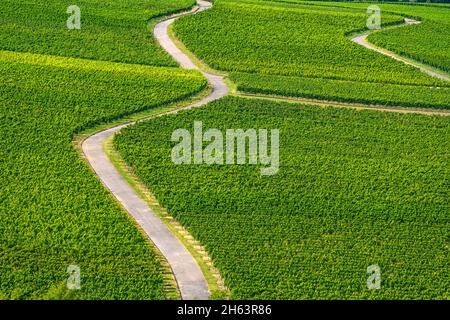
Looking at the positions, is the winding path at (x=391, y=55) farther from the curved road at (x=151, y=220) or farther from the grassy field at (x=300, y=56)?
the curved road at (x=151, y=220)

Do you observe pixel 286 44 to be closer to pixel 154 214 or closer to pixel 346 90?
pixel 346 90

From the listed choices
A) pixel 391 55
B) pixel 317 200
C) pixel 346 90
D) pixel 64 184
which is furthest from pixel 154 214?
pixel 391 55

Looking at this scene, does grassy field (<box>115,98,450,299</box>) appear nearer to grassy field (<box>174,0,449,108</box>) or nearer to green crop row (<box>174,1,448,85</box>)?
grassy field (<box>174,0,449,108</box>)

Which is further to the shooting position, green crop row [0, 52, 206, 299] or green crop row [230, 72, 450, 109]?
green crop row [230, 72, 450, 109]

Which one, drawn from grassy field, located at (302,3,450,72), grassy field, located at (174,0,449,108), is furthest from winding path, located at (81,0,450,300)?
grassy field, located at (302,3,450,72)

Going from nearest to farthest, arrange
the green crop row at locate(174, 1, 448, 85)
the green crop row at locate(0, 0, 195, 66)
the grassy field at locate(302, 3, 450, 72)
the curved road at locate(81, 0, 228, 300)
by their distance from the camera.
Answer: the curved road at locate(81, 0, 228, 300), the green crop row at locate(0, 0, 195, 66), the green crop row at locate(174, 1, 448, 85), the grassy field at locate(302, 3, 450, 72)
